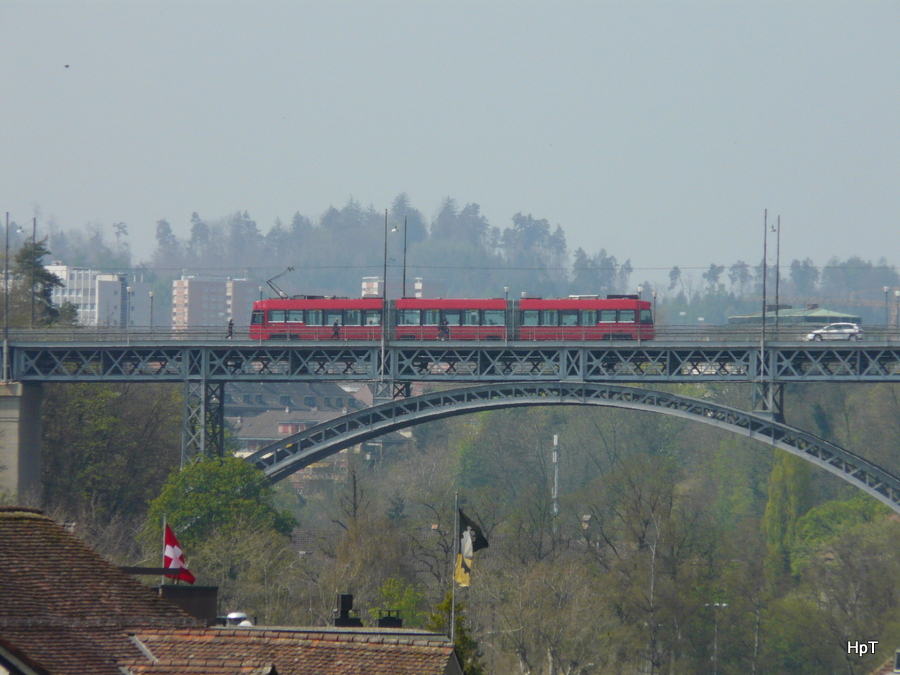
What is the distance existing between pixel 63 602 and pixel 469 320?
44023mm

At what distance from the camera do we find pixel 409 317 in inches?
2322

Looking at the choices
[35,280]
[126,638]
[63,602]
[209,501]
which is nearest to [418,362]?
[209,501]

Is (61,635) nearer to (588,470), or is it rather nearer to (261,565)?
A: (261,565)

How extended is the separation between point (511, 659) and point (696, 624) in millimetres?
12470

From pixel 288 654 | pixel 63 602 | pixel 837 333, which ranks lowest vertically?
pixel 288 654

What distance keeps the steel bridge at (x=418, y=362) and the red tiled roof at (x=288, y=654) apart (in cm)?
4029

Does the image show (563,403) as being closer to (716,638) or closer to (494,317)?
(494,317)

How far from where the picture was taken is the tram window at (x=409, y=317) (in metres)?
58.9

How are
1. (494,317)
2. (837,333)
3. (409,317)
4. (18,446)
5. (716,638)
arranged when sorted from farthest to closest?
(409,317), (716,638), (494,317), (18,446), (837,333)

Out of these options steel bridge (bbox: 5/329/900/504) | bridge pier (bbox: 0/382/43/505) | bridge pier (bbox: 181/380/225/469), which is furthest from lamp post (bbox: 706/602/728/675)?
bridge pier (bbox: 0/382/43/505)

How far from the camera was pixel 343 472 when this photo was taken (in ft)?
382

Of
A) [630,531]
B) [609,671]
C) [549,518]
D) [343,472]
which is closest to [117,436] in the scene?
[549,518]

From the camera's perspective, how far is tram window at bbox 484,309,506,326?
191 feet

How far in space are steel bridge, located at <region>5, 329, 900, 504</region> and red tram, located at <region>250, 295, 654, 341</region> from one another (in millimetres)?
885
